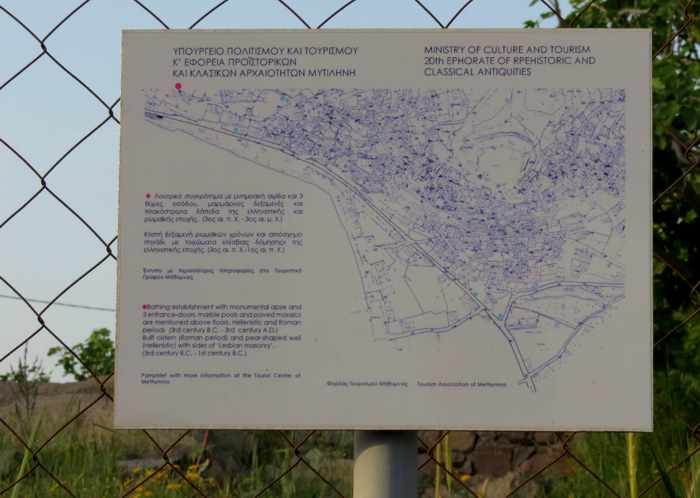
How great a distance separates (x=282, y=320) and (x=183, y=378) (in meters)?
0.21

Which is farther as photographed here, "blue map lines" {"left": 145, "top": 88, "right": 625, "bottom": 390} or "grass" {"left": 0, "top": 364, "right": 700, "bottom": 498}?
"grass" {"left": 0, "top": 364, "right": 700, "bottom": 498}

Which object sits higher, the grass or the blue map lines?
the blue map lines

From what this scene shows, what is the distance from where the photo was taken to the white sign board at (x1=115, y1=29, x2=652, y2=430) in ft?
5.67

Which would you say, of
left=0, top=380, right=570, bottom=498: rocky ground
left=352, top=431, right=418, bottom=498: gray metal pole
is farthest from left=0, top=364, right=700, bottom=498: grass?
left=352, top=431, right=418, bottom=498: gray metal pole

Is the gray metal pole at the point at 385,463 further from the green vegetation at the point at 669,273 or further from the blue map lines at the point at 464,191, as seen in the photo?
the green vegetation at the point at 669,273

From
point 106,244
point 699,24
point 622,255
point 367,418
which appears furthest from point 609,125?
point 699,24

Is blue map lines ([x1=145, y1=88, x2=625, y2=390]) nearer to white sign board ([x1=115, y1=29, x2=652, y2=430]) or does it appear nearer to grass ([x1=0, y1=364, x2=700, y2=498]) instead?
white sign board ([x1=115, y1=29, x2=652, y2=430])

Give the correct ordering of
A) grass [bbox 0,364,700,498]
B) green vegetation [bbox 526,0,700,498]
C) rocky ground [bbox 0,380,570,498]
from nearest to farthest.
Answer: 1. grass [bbox 0,364,700,498]
2. green vegetation [bbox 526,0,700,498]
3. rocky ground [bbox 0,380,570,498]

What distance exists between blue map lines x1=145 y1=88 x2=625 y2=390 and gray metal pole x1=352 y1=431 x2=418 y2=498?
0.69ft

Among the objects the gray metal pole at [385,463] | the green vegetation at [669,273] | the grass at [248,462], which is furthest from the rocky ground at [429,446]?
the gray metal pole at [385,463]

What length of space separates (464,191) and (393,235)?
147 mm

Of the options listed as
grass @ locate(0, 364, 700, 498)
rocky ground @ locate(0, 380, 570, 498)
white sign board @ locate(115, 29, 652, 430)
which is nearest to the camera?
white sign board @ locate(115, 29, 652, 430)

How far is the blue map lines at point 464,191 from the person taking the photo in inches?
68.3

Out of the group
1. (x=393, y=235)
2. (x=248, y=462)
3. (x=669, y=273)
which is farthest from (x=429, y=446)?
(x=393, y=235)
